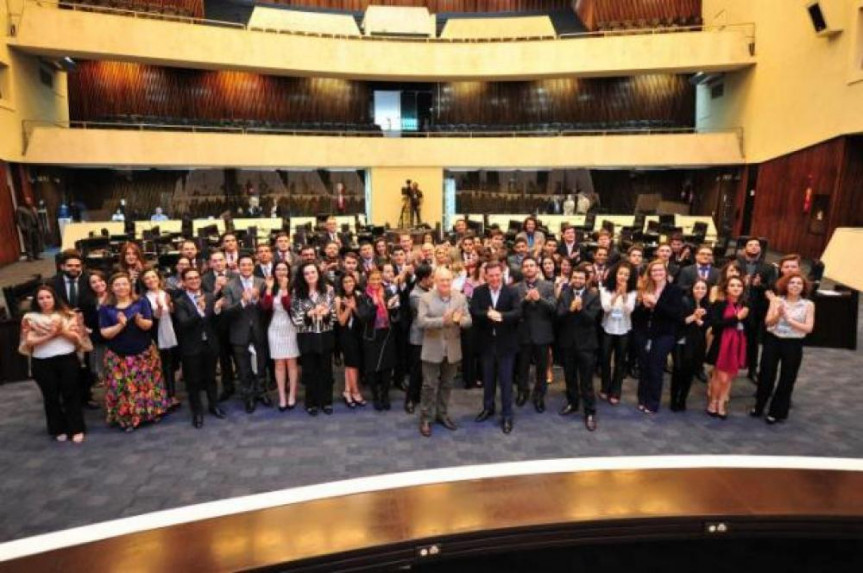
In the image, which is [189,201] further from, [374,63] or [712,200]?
[712,200]

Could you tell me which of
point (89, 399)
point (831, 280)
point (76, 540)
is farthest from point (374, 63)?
point (76, 540)

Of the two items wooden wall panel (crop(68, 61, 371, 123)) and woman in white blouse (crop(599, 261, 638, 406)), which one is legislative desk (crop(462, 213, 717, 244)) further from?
woman in white blouse (crop(599, 261, 638, 406))

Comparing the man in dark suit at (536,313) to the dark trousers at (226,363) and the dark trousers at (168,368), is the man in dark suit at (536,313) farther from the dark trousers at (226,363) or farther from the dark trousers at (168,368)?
the dark trousers at (168,368)

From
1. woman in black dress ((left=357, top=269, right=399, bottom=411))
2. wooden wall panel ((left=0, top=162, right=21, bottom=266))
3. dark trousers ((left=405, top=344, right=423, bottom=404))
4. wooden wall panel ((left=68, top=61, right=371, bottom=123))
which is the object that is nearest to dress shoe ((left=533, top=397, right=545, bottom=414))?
dark trousers ((left=405, top=344, right=423, bottom=404))

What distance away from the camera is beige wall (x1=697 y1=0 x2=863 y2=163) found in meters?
12.7

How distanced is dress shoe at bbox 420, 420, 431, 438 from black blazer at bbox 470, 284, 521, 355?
90 cm

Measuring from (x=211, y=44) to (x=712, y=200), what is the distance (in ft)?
57.5

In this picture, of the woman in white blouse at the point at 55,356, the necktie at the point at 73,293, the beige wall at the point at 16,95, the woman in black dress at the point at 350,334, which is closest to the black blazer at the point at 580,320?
the woman in black dress at the point at 350,334

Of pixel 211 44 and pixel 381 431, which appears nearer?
pixel 381 431

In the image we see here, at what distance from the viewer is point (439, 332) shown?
17.3ft

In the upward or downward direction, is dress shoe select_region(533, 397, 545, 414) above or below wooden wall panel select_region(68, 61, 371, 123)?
below

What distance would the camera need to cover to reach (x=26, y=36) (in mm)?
15875

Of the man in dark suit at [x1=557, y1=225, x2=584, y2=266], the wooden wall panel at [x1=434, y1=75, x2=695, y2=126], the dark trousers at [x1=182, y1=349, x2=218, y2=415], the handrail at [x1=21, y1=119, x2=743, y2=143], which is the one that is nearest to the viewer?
the dark trousers at [x1=182, y1=349, x2=218, y2=415]

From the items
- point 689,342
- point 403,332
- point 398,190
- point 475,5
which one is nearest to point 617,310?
point 689,342
